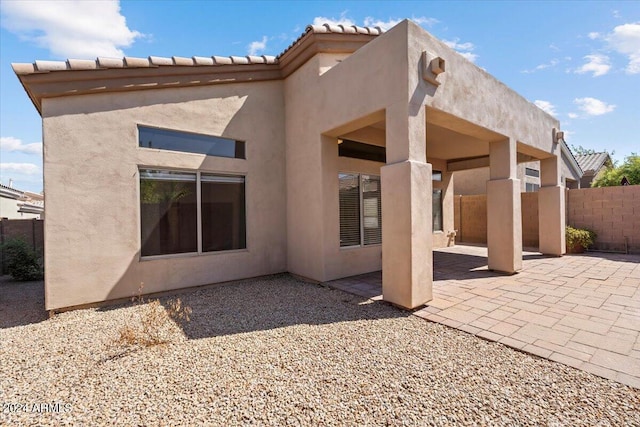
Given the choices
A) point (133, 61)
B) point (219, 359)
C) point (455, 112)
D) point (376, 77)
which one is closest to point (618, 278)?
point (455, 112)

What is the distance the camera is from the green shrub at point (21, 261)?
8.09 m

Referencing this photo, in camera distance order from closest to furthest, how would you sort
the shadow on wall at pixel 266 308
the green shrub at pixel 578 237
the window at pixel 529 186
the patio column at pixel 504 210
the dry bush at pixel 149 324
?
1. the dry bush at pixel 149 324
2. the shadow on wall at pixel 266 308
3. the patio column at pixel 504 210
4. the green shrub at pixel 578 237
5. the window at pixel 529 186

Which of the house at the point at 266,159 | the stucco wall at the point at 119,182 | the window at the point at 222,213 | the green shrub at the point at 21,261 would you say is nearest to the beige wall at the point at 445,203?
the house at the point at 266,159

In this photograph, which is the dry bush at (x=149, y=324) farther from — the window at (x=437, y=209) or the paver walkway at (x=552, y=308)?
the window at (x=437, y=209)

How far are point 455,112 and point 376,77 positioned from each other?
1.88 meters

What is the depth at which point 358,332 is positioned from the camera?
421 cm

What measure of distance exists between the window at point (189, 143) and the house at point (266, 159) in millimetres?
31

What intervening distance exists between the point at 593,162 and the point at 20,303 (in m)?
36.1

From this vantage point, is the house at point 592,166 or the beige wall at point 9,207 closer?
the beige wall at point 9,207

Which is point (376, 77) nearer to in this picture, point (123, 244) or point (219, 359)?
point (219, 359)

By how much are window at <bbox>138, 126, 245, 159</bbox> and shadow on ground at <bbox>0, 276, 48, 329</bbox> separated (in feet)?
13.0

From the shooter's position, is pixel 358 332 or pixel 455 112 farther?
pixel 455 112

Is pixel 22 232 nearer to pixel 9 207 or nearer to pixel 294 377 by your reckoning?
pixel 294 377

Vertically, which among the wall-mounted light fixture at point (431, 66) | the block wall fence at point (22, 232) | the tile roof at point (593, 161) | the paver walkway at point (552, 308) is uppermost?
the tile roof at point (593, 161)
